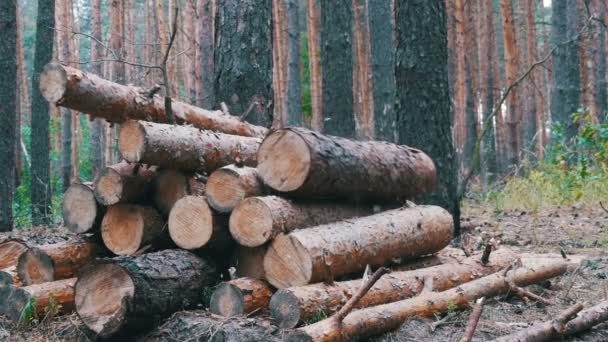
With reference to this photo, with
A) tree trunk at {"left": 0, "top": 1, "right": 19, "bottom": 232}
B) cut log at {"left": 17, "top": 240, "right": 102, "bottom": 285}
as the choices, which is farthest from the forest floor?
tree trunk at {"left": 0, "top": 1, "right": 19, "bottom": 232}

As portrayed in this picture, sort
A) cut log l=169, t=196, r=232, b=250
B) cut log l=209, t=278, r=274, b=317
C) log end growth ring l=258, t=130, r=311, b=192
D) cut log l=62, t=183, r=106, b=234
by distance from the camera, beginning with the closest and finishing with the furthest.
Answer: cut log l=209, t=278, r=274, b=317
log end growth ring l=258, t=130, r=311, b=192
cut log l=169, t=196, r=232, b=250
cut log l=62, t=183, r=106, b=234

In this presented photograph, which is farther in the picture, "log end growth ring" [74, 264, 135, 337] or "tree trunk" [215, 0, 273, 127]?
"tree trunk" [215, 0, 273, 127]

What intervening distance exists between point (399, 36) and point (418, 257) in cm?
291

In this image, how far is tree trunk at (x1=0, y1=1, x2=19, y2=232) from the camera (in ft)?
32.1

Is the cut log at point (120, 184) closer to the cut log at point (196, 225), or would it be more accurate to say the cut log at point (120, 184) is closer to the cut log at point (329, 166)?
the cut log at point (196, 225)

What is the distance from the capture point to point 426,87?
7.60 m

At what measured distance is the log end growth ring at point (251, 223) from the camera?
457cm

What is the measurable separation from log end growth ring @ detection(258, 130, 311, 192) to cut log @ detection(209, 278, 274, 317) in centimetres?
70

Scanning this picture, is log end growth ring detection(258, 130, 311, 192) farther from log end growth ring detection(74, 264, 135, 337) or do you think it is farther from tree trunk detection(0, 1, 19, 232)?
tree trunk detection(0, 1, 19, 232)

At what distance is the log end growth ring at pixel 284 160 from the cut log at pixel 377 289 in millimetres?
721

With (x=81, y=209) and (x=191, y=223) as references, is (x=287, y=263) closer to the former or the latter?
(x=191, y=223)

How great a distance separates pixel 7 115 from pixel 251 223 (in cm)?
642

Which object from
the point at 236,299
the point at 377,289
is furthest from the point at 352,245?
the point at 236,299

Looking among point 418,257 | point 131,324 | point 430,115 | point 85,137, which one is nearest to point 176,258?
point 131,324
